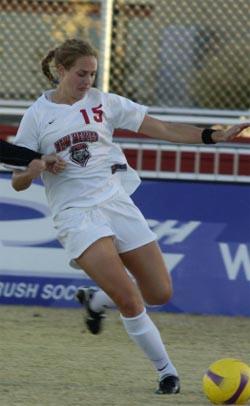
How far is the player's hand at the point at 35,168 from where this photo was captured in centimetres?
639

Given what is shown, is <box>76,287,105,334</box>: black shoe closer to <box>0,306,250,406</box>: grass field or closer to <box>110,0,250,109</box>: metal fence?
<box>0,306,250,406</box>: grass field

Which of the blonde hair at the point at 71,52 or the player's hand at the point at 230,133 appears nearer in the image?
the blonde hair at the point at 71,52

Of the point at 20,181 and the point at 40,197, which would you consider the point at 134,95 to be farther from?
the point at 20,181

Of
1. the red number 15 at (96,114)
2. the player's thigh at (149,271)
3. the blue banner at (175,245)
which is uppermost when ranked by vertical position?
the red number 15 at (96,114)

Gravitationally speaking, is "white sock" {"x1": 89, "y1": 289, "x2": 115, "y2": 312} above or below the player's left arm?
below

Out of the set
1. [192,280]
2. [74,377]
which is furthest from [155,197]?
[74,377]

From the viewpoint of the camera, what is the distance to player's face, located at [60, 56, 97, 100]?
6.62 meters

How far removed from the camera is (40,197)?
9.95 m

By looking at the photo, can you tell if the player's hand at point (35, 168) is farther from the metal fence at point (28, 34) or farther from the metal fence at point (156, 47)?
the metal fence at point (28, 34)

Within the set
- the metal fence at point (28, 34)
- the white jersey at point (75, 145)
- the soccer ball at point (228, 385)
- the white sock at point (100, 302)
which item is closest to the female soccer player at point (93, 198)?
the white jersey at point (75, 145)

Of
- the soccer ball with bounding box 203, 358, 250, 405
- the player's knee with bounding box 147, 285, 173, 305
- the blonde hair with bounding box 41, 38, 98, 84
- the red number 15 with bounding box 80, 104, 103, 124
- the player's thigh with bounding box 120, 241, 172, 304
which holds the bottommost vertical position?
the soccer ball with bounding box 203, 358, 250, 405

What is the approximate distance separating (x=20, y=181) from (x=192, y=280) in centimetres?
357

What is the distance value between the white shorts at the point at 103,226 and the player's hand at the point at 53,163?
24 centimetres

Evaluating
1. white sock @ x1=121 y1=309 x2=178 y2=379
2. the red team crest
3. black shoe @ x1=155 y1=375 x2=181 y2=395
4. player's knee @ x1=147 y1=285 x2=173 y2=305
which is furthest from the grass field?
the red team crest
